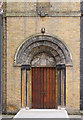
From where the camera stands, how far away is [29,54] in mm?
7133

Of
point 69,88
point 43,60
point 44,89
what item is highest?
point 43,60

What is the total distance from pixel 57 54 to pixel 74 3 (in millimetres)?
2565

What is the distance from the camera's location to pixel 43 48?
23.4 feet

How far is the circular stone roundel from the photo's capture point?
6890 mm

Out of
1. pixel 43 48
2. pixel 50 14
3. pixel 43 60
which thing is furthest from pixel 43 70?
pixel 50 14

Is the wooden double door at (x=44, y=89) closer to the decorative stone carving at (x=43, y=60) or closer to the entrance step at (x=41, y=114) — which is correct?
the decorative stone carving at (x=43, y=60)

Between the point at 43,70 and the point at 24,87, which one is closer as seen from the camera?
the point at 24,87

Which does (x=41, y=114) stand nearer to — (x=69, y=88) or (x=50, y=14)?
(x=69, y=88)

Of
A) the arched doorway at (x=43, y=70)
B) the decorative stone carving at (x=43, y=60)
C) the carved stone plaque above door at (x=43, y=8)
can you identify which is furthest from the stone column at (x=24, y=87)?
the carved stone plaque above door at (x=43, y=8)

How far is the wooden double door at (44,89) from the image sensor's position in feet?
23.7

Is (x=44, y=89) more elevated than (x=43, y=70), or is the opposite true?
(x=43, y=70)

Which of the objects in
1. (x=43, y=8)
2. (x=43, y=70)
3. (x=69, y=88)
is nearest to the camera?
(x=69, y=88)

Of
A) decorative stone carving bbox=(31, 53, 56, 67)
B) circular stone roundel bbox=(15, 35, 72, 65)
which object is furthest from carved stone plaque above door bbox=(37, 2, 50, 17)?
decorative stone carving bbox=(31, 53, 56, 67)

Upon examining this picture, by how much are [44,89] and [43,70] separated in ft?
3.10
